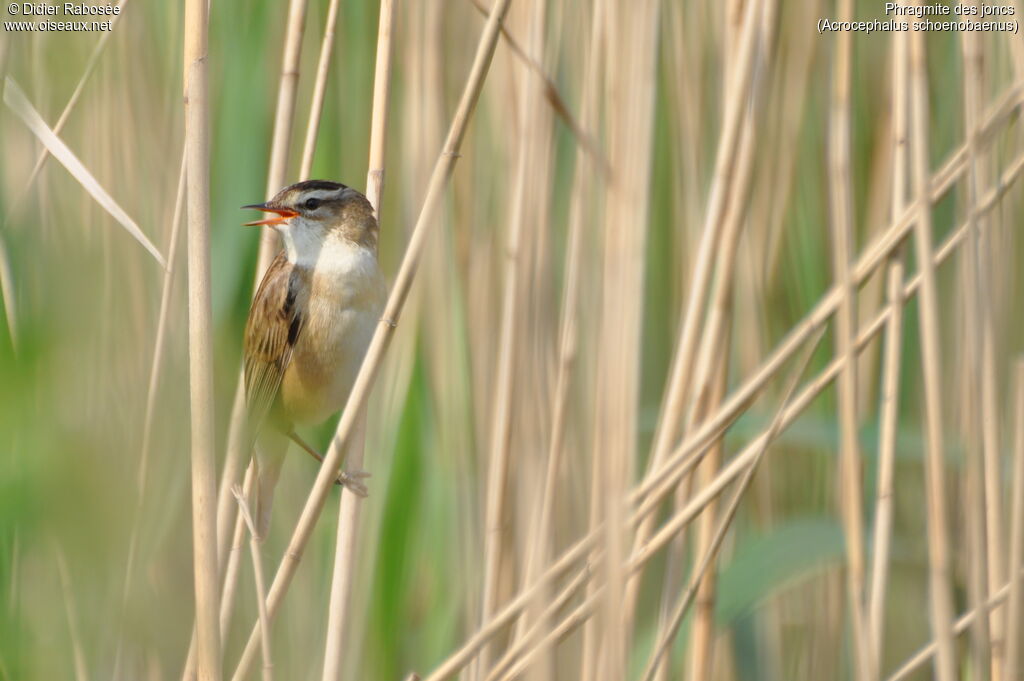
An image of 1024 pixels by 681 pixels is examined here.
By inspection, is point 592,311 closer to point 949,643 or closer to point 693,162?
point 693,162

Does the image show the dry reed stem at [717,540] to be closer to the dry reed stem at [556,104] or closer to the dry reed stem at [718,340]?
the dry reed stem at [718,340]

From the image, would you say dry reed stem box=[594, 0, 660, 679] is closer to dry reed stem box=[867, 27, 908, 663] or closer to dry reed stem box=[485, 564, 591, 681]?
dry reed stem box=[485, 564, 591, 681]

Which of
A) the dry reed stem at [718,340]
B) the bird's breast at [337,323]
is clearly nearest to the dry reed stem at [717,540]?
the dry reed stem at [718,340]

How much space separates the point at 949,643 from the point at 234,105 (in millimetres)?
1599

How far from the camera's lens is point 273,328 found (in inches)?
103

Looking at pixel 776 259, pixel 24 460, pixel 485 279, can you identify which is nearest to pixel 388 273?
pixel 485 279

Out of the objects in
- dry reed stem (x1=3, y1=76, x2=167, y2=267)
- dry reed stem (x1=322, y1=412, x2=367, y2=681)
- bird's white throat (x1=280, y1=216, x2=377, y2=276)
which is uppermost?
dry reed stem (x1=3, y1=76, x2=167, y2=267)

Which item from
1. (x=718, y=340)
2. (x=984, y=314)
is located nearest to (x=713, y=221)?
(x=718, y=340)

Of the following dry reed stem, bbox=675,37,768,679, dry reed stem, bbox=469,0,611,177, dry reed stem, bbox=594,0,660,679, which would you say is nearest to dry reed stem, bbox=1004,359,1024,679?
dry reed stem, bbox=675,37,768,679

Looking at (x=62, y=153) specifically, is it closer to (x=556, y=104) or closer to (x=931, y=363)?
(x=556, y=104)

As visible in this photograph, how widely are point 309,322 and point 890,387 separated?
4.50 feet

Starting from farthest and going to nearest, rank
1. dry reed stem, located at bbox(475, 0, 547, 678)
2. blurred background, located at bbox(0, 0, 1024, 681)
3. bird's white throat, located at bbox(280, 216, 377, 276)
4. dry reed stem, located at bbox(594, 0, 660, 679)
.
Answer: bird's white throat, located at bbox(280, 216, 377, 276) < dry reed stem, located at bbox(475, 0, 547, 678) < dry reed stem, located at bbox(594, 0, 660, 679) < blurred background, located at bbox(0, 0, 1024, 681)

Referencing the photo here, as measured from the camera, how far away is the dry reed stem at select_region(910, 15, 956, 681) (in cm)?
150

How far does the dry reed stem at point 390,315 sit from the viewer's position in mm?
1522
